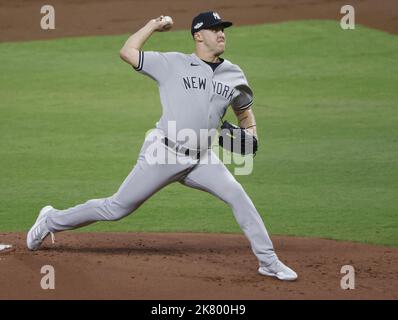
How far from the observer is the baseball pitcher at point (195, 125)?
20.7 feet

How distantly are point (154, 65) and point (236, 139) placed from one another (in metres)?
0.77

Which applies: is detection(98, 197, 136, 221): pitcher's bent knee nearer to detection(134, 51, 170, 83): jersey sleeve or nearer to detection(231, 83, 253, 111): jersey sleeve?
detection(134, 51, 170, 83): jersey sleeve

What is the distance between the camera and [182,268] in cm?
651

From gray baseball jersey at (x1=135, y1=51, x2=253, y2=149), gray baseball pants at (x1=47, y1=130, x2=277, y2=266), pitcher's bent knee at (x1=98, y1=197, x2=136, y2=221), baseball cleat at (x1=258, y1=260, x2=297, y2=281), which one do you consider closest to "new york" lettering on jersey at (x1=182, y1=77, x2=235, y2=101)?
gray baseball jersey at (x1=135, y1=51, x2=253, y2=149)

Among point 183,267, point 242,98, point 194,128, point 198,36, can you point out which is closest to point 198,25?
point 198,36

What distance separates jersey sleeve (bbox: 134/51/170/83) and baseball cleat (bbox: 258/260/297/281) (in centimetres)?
147

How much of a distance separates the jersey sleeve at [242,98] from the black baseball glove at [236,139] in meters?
0.18

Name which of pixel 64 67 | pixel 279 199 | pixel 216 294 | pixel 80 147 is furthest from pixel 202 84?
pixel 64 67

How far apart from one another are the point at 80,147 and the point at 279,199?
2.92 meters

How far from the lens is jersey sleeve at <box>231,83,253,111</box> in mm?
6504

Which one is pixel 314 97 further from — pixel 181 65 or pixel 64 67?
pixel 181 65

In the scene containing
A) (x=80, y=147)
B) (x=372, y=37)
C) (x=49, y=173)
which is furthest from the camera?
(x=372, y=37)

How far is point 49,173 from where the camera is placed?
9828mm

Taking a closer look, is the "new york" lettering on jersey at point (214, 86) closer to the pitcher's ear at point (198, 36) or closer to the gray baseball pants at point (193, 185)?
the pitcher's ear at point (198, 36)
